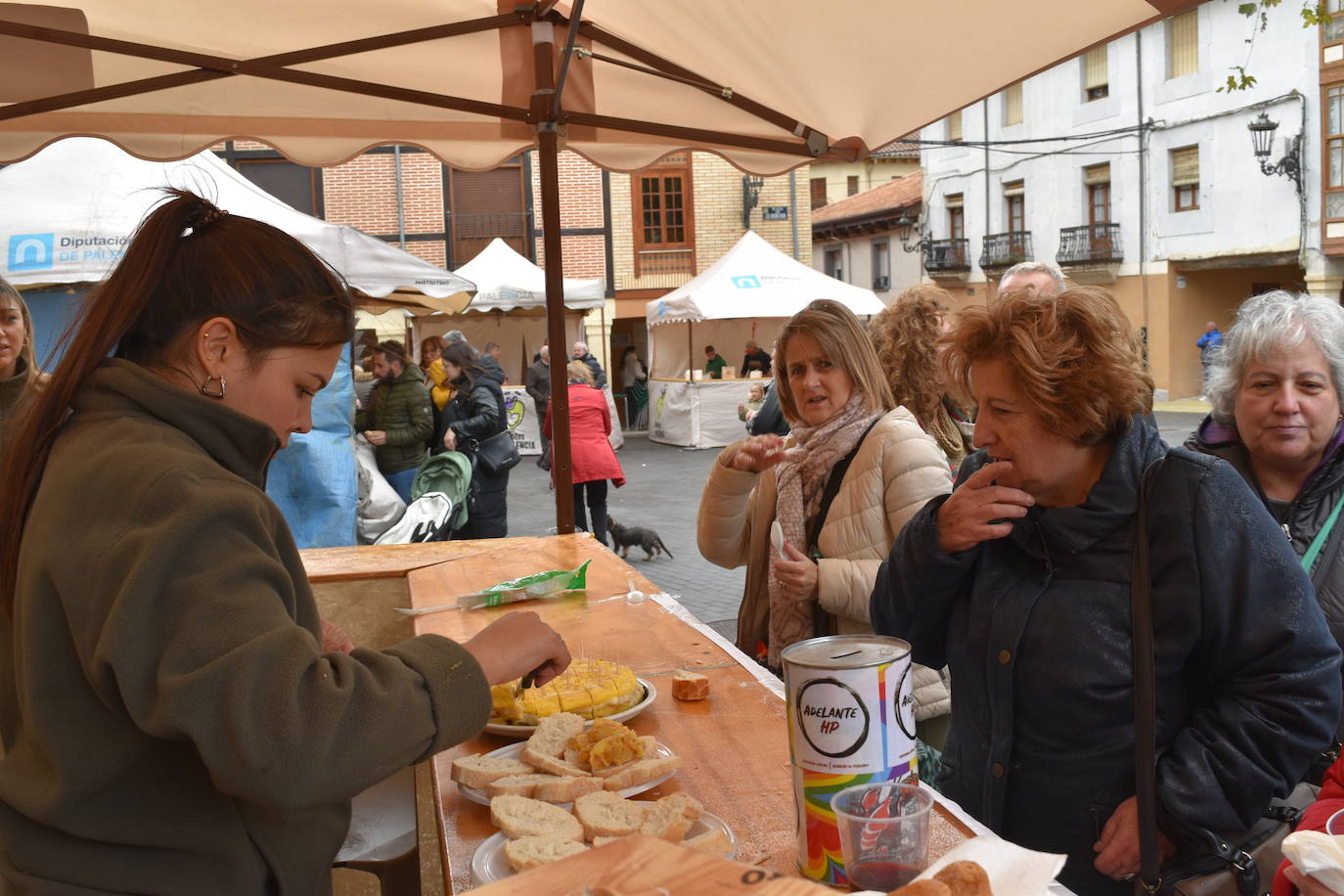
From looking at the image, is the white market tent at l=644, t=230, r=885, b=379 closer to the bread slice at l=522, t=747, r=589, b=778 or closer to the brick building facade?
the brick building facade

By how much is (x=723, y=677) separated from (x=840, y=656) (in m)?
1.19

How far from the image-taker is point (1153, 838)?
6.26 ft

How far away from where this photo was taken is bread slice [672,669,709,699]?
2.38m

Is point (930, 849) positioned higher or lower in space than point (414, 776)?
higher

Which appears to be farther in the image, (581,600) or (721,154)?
(721,154)

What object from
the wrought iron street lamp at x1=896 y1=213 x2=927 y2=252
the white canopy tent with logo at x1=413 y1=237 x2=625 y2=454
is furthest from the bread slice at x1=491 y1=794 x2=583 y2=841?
the wrought iron street lamp at x1=896 y1=213 x2=927 y2=252

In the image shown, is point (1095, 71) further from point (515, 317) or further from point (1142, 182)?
point (515, 317)

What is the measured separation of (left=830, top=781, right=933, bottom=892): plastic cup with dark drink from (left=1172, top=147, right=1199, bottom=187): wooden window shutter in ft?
99.9

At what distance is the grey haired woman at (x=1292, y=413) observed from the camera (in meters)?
2.77

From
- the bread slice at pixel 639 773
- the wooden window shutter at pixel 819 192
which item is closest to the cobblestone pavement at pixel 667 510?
the bread slice at pixel 639 773

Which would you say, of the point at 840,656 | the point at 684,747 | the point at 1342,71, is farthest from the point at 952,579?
the point at 1342,71

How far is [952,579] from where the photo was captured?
2.21m

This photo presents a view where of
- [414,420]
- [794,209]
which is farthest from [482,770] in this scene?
[794,209]

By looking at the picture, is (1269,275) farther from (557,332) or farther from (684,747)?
(684,747)
